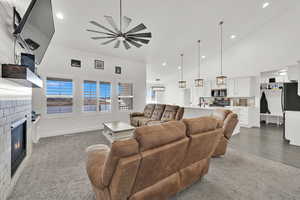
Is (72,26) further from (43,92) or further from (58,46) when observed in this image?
(43,92)

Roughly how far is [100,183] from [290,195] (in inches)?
94.5

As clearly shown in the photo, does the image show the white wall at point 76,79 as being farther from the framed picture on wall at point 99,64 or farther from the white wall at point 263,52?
the white wall at point 263,52

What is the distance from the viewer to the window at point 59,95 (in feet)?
14.6

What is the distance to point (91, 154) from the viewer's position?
1.56m

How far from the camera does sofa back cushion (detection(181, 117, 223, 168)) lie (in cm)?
148

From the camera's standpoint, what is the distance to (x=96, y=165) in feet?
4.43

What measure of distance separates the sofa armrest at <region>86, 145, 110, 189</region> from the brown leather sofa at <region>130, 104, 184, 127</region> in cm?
264

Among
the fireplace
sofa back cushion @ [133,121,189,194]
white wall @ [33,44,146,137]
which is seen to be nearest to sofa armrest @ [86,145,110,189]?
sofa back cushion @ [133,121,189,194]

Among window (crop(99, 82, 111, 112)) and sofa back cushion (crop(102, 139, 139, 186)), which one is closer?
sofa back cushion (crop(102, 139, 139, 186))

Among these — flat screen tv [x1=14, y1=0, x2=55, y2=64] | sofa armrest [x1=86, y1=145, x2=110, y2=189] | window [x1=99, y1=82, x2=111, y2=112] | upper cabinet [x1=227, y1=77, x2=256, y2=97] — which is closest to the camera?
sofa armrest [x1=86, y1=145, x2=110, y2=189]

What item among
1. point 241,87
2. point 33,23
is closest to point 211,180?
point 33,23

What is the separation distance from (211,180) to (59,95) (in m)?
4.99

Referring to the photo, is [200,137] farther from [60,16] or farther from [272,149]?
[60,16]

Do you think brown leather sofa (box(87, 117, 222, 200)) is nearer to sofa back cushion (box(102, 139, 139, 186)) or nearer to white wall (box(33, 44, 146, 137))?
sofa back cushion (box(102, 139, 139, 186))
